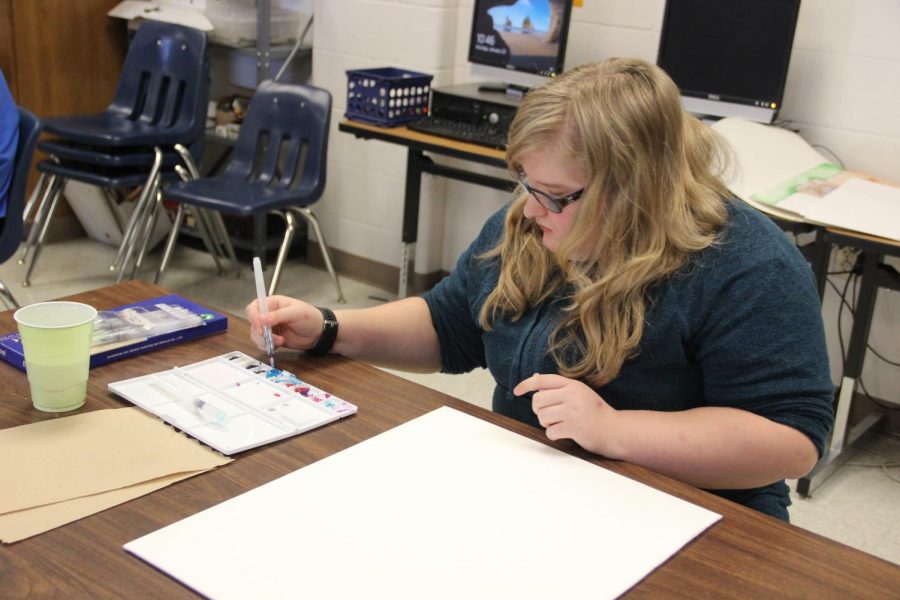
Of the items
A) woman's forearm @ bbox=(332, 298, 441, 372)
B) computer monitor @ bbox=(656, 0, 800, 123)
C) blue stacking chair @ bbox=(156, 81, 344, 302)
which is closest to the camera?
woman's forearm @ bbox=(332, 298, 441, 372)

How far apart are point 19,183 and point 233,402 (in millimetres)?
1649

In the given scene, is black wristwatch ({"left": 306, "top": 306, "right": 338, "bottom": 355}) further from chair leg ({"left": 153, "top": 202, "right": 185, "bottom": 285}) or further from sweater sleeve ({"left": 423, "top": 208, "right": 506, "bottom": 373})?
chair leg ({"left": 153, "top": 202, "right": 185, "bottom": 285})

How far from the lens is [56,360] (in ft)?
3.60

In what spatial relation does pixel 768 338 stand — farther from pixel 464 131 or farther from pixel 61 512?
pixel 464 131

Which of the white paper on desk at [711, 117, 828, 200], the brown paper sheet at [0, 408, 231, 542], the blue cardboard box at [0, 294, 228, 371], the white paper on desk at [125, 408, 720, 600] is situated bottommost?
the brown paper sheet at [0, 408, 231, 542]

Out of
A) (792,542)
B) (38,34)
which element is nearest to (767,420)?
(792,542)

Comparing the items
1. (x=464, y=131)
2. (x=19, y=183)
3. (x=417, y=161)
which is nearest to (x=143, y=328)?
(x=19, y=183)

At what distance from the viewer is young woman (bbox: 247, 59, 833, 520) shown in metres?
1.12

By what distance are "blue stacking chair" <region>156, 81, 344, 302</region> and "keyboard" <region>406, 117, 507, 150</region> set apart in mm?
383

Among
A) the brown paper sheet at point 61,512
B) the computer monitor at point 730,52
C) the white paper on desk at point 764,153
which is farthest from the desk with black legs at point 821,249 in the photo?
the brown paper sheet at point 61,512

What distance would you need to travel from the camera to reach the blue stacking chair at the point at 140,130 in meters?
3.41

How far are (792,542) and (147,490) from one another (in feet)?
2.11

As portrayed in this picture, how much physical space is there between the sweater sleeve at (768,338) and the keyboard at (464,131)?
181 centimetres

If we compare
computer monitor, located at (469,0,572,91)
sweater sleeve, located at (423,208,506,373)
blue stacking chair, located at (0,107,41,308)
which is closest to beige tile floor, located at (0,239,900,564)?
blue stacking chair, located at (0,107,41,308)
